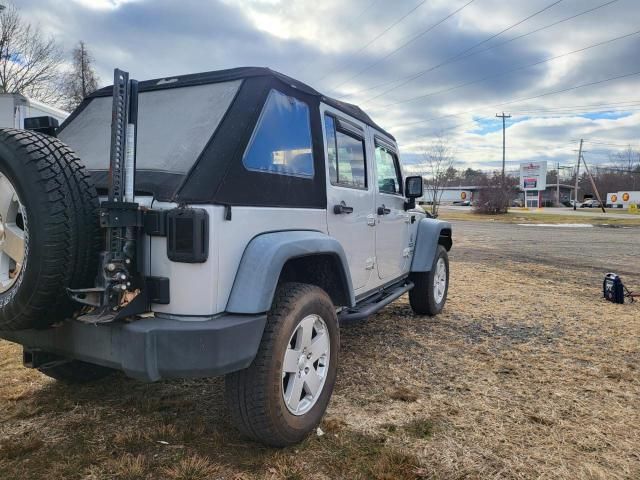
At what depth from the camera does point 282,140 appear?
279 cm

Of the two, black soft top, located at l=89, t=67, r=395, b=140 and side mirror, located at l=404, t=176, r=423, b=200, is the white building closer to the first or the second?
black soft top, located at l=89, t=67, r=395, b=140

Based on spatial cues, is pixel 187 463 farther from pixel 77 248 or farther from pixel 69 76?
pixel 69 76

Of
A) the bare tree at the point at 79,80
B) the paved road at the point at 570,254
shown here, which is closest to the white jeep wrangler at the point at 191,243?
the paved road at the point at 570,254

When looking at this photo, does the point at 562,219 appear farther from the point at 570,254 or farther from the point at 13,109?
the point at 13,109

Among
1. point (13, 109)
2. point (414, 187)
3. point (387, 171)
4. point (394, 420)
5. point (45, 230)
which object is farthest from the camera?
point (13, 109)

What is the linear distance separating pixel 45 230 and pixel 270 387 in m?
1.24

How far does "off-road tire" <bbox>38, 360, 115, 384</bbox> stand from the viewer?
3252 millimetres

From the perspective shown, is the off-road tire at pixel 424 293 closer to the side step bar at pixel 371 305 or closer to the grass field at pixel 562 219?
the side step bar at pixel 371 305

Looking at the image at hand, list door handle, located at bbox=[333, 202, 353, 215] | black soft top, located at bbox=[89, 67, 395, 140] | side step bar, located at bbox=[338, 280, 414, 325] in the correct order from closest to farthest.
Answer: black soft top, located at bbox=[89, 67, 395, 140] → door handle, located at bbox=[333, 202, 353, 215] → side step bar, located at bbox=[338, 280, 414, 325]

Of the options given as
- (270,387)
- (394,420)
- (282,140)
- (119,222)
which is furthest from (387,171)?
(119,222)

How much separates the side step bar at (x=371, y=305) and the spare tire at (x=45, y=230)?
191 centimetres

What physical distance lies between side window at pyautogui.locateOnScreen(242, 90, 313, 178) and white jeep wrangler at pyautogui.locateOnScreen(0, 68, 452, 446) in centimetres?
1

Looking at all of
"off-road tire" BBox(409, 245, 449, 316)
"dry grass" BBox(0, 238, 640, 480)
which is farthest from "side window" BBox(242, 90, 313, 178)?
"off-road tire" BBox(409, 245, 449, 316)

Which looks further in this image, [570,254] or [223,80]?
[570,254]
